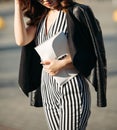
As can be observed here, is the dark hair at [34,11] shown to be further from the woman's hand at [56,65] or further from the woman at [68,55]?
the woman's hand at [56,65]

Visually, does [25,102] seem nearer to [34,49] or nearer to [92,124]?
[92,124]

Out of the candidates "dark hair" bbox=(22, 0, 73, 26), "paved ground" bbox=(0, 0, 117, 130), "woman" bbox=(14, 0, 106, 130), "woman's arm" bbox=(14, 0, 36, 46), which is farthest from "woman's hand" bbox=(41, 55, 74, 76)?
"paved ground" bbox=(0, 0, 117, 130)

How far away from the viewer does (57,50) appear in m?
2.54

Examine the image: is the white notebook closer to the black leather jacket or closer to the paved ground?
the black leather jacket

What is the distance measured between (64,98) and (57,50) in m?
0.29

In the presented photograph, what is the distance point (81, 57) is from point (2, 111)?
134 inches

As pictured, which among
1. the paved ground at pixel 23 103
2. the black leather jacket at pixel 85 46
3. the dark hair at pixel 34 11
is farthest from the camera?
the paved ground at pixel 23 103

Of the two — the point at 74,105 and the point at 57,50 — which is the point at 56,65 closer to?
the point at 57,50

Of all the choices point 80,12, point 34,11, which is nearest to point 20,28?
point 34,11

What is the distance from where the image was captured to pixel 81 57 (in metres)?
2.53

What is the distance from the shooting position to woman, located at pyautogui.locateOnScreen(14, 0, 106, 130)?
99.5 inches

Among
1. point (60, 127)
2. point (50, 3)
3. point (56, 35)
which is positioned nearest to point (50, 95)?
point (60, 127)

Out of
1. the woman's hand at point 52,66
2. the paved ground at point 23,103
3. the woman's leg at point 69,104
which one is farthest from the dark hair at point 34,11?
the paved ground at point 23,103

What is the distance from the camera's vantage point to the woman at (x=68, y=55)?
253 centimetres
